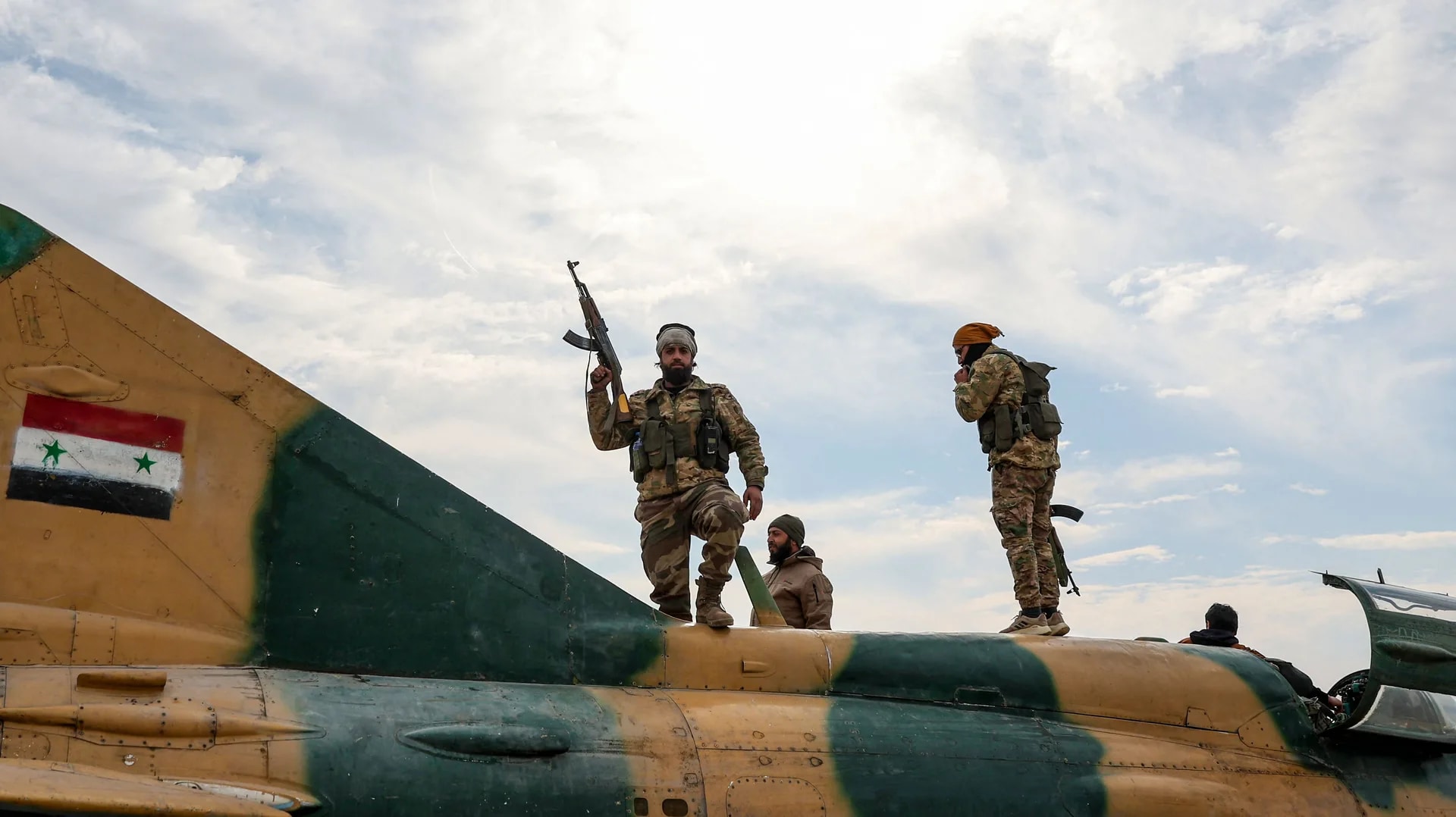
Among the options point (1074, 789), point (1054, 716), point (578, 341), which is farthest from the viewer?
point (578, 341)

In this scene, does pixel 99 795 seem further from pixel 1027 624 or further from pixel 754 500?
pixel 1027 624

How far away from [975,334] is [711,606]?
337cm

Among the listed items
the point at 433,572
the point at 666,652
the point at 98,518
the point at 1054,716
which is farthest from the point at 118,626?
the point at 1054,716

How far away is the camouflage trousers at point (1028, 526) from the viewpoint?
8336mm

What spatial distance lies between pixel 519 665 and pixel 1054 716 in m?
2.98

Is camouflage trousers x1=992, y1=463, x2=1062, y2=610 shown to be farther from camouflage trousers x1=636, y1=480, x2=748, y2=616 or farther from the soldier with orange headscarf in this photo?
camouflage trousers x1=636, y1=480, x2=748, y2=616

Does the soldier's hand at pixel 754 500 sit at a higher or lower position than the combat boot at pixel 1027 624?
higher

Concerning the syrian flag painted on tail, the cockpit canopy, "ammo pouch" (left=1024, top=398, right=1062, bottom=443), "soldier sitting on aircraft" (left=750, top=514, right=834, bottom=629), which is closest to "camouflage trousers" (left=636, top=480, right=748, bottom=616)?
"soldier sitting on aircraft" (left=750, top=514, right=834, bottom=629)

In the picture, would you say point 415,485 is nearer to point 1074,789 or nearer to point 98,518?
point 98,518

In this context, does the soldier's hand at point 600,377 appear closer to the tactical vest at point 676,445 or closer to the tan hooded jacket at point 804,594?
the tactical vest at point 676,445

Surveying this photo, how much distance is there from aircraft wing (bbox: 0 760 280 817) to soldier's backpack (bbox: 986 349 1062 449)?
583 centimetres

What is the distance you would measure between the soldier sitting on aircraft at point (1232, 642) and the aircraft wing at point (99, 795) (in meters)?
6.07

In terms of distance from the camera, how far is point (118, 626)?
16.9 feet

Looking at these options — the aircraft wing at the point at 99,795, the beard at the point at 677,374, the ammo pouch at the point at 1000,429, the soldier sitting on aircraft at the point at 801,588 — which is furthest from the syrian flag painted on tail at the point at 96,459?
the ammo pouch at the point at 1000,429
